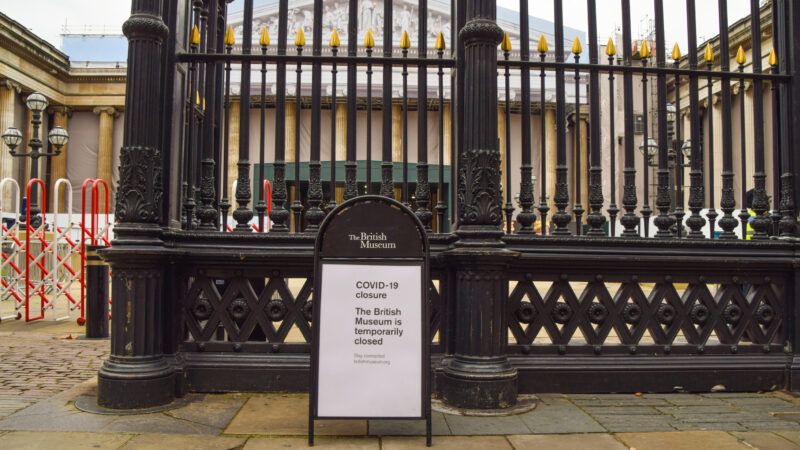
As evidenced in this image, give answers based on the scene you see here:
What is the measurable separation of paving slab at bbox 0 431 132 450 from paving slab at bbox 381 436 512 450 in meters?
1.58

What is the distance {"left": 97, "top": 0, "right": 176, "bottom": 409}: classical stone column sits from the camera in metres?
4.28

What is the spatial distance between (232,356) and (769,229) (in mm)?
4714

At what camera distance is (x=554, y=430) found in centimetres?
388

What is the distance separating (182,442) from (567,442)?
2281 millimetres

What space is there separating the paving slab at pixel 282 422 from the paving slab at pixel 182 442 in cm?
16

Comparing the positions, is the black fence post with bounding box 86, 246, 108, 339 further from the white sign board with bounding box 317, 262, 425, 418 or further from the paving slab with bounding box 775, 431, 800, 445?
the paving slab with bounding box 775, 431, 800, 445

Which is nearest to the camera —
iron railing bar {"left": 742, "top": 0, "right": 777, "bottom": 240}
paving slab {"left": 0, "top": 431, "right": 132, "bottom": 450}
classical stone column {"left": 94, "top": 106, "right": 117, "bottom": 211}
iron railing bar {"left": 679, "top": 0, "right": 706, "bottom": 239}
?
paving slab {"left": 0, "top": 431, "right": 132, "bottom": 450}

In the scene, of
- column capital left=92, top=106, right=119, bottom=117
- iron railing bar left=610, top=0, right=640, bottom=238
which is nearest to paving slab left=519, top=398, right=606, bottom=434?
iron railing bar left=610, top=0, right=640, bottom=238

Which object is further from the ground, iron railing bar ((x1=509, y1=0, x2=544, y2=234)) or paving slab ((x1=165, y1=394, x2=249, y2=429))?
iron railing bar ((x1=509, y1=0, x2=544, y2=234))

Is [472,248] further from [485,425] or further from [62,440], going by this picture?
[62,440]

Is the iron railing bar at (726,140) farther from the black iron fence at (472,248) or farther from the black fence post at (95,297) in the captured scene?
the black fence post at (95,297)

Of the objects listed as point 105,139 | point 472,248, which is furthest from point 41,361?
point 105,139

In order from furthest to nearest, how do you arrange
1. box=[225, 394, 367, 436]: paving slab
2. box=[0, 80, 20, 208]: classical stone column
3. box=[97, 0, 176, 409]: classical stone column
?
box=[0, 80, 20, 208]: classical stone column, box=[97, 0, 176, 409]: classical stone column, box=[225, 394, 367, 436]: paving slab

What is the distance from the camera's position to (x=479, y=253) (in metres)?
4.31
